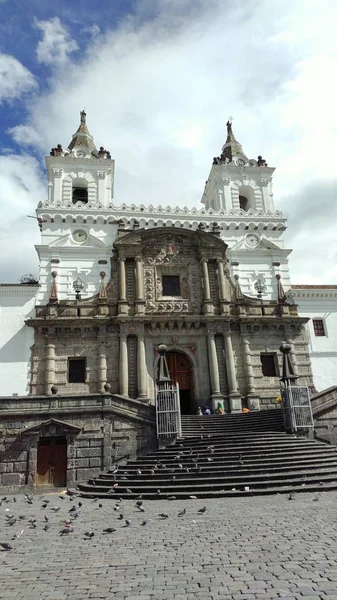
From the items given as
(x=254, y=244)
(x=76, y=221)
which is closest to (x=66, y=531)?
(x=76, y=221)

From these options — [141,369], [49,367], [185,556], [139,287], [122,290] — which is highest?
[139,287]

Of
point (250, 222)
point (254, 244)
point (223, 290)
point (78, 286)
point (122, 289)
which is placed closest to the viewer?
point (122, 289)

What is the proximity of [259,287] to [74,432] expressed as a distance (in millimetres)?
14945

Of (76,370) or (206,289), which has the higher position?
(206,289)

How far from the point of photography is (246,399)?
24688 millimetres

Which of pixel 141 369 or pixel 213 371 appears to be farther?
pixel 213 371

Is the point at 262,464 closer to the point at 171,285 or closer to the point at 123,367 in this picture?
the point at 123,367

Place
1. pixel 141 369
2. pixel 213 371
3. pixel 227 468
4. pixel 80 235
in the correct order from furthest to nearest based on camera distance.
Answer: pixel 80 235 < pixel 213 371 < pixel 141 369 < pixel 227 468

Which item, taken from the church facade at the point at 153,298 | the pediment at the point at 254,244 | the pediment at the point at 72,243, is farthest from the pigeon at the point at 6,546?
the pediment at the point at 254,244

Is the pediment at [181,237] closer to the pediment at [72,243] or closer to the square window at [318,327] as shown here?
the pediment at [72,243]

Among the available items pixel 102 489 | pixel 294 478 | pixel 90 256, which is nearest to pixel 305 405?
pixel 294 478

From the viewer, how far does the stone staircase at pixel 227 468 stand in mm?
13375

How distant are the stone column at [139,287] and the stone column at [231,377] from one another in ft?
16.4

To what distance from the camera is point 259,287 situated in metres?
27.8
